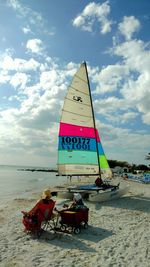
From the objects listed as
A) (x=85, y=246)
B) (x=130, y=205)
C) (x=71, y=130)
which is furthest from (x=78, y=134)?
(x=85, y=246)

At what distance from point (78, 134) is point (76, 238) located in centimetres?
1143

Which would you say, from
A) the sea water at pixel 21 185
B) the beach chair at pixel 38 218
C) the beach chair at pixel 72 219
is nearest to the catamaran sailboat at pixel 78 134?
the sea water at pixel 21 185

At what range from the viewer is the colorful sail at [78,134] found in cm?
1967

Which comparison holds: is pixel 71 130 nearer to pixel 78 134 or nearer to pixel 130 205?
pixel 78 134

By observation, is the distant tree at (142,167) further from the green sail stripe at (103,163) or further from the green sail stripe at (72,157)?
the green sail stripe at (72,157)

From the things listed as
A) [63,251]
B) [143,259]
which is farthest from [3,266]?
A: [143,259]

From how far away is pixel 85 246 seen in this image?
816 centimetres

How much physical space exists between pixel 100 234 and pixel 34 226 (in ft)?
7.36

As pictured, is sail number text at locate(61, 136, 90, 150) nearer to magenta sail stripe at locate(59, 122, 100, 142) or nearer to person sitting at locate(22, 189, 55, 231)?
magenta sail stripe at locate(59, 122, 100, 142)

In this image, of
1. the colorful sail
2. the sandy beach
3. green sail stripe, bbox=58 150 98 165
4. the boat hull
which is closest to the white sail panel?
the colorful sail

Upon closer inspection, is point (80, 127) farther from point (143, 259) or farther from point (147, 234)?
point (143, 259)

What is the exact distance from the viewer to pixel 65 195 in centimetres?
1766

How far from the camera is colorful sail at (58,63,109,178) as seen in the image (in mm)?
19672

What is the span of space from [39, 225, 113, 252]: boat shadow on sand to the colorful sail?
32.5 feet
